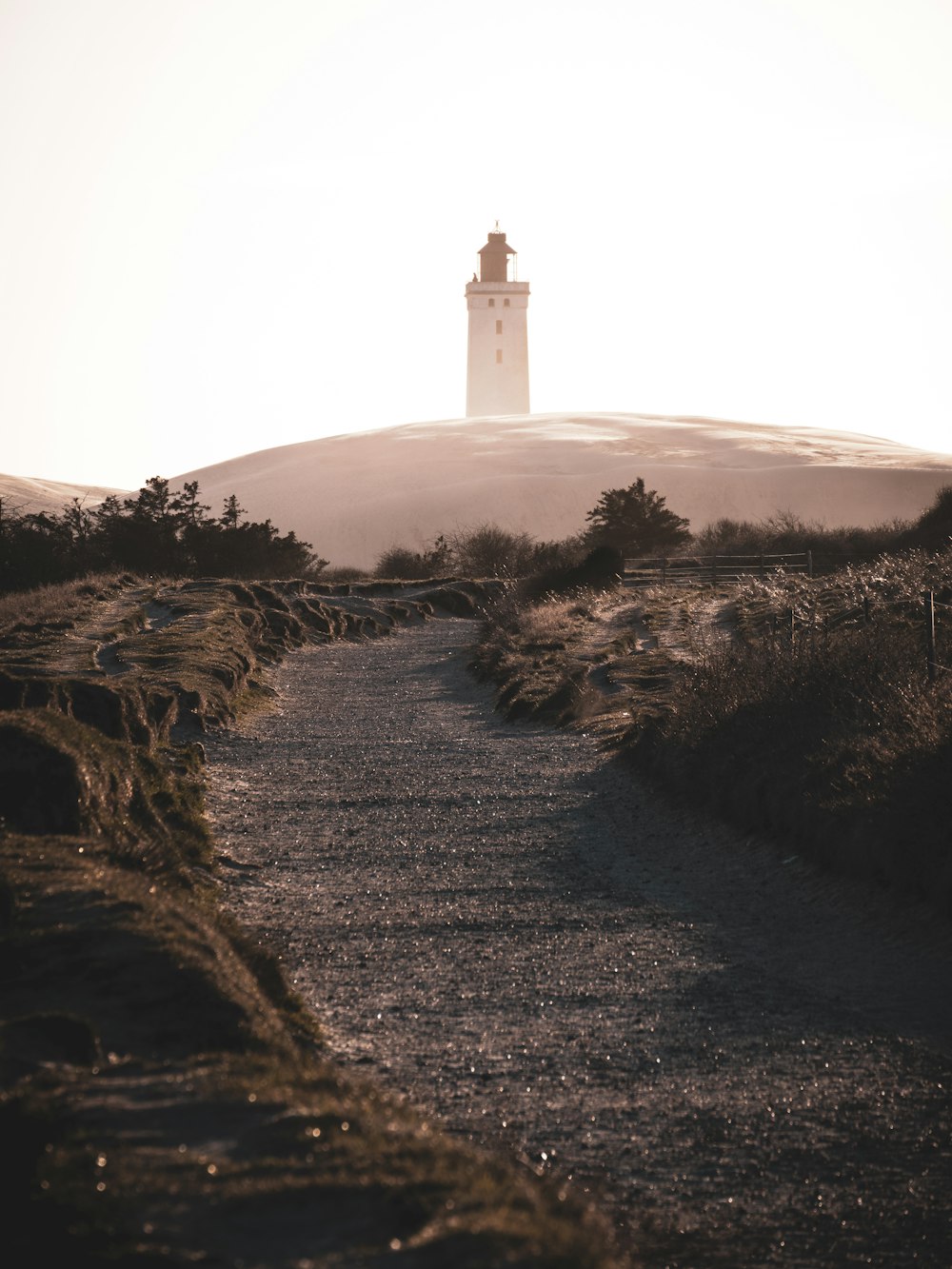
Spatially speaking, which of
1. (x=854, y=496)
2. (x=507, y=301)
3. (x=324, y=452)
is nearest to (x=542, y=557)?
(x=854, y=496)

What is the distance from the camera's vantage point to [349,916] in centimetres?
996

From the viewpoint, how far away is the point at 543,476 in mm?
91875

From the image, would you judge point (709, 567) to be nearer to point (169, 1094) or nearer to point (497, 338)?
point (169, 1094)

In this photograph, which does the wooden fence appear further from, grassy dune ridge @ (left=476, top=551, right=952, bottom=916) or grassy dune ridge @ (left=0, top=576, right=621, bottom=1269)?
grassy dune ridge @ (left=0, top=576, right=621, bottom=1269)

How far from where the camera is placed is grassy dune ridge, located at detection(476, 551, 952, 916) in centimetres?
1012

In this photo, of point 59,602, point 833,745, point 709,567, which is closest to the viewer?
point 833,745

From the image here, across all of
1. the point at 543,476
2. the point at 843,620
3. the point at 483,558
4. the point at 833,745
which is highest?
the point at 543,476

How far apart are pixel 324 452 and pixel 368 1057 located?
110 metres

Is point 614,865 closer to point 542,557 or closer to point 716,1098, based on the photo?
point 716,1098

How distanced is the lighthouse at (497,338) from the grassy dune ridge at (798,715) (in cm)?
9611

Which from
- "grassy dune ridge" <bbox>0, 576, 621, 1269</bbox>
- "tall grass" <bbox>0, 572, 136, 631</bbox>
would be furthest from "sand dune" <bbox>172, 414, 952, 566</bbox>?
"grassy dune ridge" <bbox>0, 576, 621, 1269</bbox>

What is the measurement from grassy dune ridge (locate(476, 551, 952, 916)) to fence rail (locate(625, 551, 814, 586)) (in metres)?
15.5

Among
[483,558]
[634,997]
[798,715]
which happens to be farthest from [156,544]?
[634,997]

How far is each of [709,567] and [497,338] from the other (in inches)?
3242
